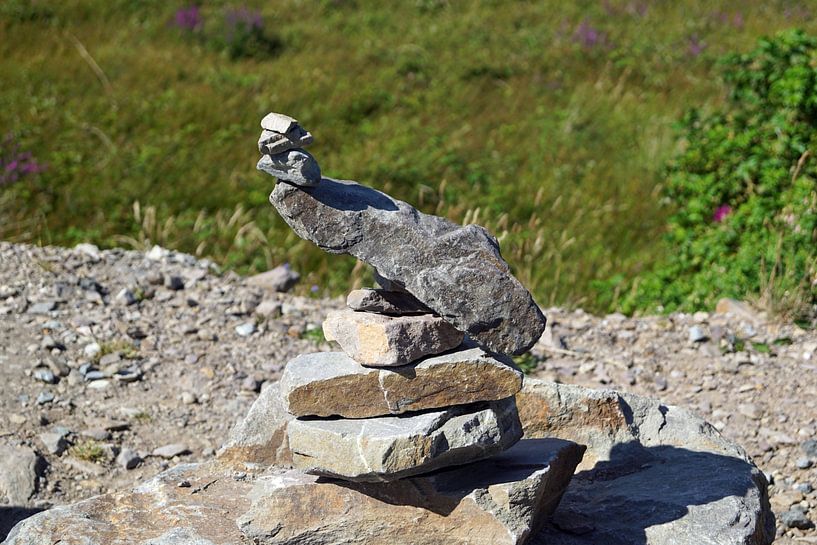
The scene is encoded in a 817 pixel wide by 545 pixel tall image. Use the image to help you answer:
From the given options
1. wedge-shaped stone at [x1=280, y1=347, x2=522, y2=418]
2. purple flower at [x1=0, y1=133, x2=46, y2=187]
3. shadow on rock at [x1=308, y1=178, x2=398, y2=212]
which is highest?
shadow on rock at [x1=308, y1=178, x2=398, y2=212]

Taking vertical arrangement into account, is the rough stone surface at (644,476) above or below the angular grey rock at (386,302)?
below

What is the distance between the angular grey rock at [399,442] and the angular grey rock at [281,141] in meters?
1.24

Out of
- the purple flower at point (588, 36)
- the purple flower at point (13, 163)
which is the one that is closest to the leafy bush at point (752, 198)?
the purple flower at point (13, 163)

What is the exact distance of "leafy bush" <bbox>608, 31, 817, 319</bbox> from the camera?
803cm

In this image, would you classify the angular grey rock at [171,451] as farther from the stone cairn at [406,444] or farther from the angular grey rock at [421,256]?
the angular grey rock at [421,256]

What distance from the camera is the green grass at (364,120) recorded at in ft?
31.8

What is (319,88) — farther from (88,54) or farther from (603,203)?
(603,203)

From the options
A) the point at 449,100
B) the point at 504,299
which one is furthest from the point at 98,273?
the point at 449,100

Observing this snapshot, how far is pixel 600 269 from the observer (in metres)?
9.62

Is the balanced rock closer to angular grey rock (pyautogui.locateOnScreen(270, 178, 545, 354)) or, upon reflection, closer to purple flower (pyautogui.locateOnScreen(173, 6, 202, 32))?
angular grey rock (pyautogui.locateOnScreen(270, 178, 545, 354))

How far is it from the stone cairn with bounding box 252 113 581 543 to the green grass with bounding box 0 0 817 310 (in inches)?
181

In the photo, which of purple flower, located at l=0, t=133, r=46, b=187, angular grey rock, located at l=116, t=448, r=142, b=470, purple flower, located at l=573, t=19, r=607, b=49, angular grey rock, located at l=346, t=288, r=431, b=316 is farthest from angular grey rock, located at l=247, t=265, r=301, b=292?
purple flower, located at l=573, t=19, r=607, b=49

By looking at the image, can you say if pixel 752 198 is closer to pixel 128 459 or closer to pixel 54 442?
pixel 128 459

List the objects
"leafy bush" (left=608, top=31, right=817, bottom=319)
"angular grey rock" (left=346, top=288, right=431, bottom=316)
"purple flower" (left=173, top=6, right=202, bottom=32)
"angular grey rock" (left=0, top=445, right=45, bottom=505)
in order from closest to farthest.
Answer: "angular grey rock" (left=346, top=288, right=431, bottom=316) → "angular grey rock" (left=0, top=445, right=45, bottom=505) → "leafy bush" (left=608, top=31, right=817, bottom=319) → "purple flower" (left=173, top=6, right=202, bottom=32)
